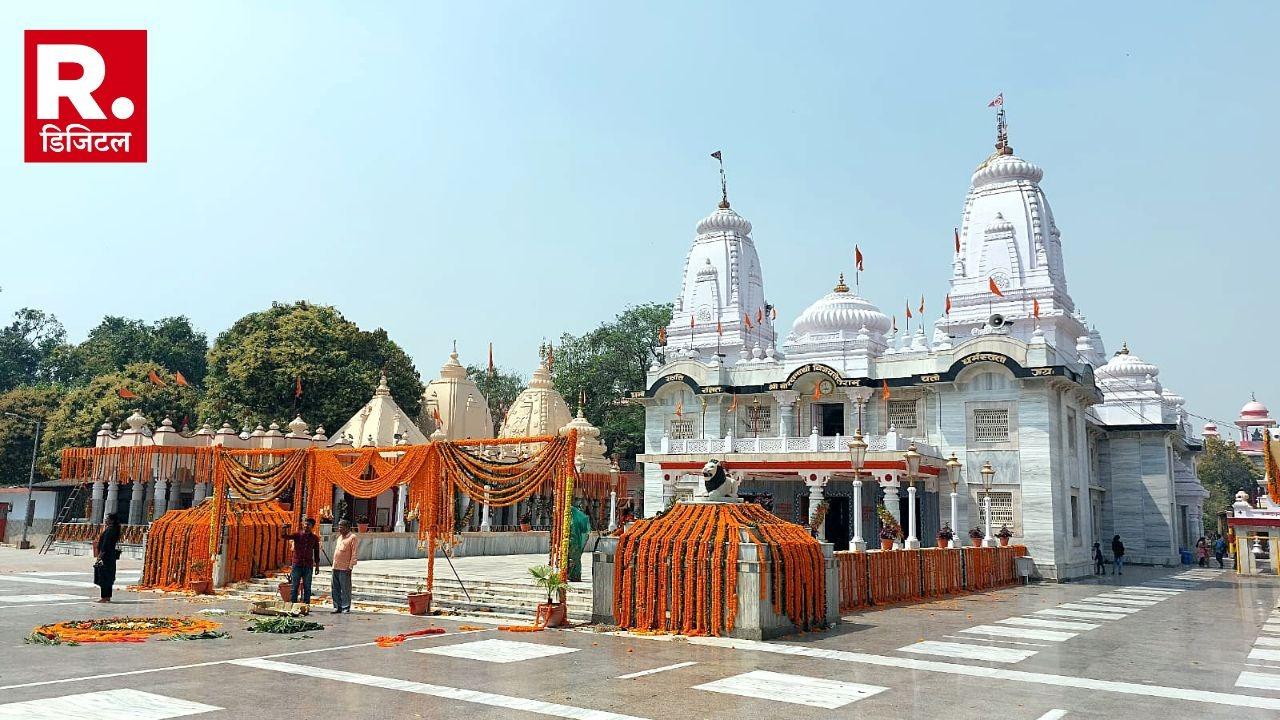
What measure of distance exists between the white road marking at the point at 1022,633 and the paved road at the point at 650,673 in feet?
0.18

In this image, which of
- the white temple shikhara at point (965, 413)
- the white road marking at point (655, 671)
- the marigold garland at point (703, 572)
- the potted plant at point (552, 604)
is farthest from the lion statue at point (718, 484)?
the white temple shikhara at point (965, 413)

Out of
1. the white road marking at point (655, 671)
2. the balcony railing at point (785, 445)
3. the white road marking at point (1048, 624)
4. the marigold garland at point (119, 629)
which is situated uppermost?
the balcony railing at point (785, 445)

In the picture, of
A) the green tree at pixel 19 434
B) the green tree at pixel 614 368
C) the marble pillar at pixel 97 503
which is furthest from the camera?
the green tree at pixel 614 368

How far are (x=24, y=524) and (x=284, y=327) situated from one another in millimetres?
13408

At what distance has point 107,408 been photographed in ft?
146

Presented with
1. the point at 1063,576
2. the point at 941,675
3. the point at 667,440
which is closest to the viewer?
the point at 941,675

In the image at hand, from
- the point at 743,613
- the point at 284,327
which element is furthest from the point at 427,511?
the point at 284,327

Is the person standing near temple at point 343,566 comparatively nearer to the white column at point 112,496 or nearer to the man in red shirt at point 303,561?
the man in red shirt at point 303,561

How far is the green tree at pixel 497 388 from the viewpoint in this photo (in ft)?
231

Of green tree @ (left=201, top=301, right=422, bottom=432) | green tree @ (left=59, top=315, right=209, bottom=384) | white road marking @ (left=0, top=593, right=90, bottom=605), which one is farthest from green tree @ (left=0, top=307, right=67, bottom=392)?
white road marking @ (left=0, top=593, right=90, bottom=605)

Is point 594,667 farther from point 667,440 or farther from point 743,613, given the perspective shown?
point 667,440

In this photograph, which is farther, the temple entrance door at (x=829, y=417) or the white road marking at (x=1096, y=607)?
the temple entrance door at (x=829, y=417)

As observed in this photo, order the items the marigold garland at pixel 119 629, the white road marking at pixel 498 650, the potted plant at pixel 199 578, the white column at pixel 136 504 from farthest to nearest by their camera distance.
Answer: the white column at pixel 136 504
the potted plant at pixel 199 578
the marigold garland at pixel 119 629
the white road marking at pixel 498 650

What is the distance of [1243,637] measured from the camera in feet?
46.0
